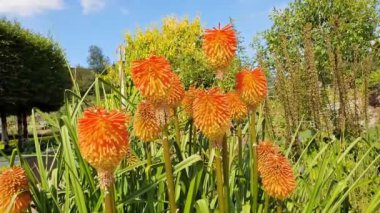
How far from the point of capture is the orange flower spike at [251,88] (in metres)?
1.94

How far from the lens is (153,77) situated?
166 cm

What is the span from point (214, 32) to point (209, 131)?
468 mm

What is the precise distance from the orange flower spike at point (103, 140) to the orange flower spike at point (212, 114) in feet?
1.18

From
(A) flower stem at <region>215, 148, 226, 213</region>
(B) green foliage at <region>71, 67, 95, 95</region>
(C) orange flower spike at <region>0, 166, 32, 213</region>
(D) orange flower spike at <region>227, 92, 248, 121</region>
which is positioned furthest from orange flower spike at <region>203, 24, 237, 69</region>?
(B) green foliage at <region>71, 67, 95, 95</region>

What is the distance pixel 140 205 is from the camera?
2.43 meters

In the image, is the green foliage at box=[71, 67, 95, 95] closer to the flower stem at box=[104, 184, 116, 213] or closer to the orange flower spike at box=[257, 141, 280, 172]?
the orange flower spike at box=[257, 141, 280, 172]

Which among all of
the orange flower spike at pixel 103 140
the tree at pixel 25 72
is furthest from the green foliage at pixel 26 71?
the orange flower spike at pixel 103 140

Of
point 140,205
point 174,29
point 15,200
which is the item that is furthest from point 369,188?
point 174,29

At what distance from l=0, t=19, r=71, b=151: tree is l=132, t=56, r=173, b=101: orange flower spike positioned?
2932 cm

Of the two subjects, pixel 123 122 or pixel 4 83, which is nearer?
pixel 123 122

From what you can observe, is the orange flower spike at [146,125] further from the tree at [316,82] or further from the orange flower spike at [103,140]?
the tree at [316,82]

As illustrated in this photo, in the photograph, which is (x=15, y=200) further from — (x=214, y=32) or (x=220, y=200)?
(x=214, y=32)

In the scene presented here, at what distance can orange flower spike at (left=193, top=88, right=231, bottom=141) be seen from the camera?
5.48 ft

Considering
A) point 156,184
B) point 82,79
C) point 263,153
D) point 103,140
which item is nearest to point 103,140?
point 103,140
